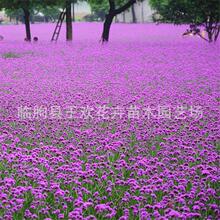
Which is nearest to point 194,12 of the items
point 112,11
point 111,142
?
point 112,11

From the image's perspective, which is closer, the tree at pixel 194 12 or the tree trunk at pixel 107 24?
the tree at pixel 194 12

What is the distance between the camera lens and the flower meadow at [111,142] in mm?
4496

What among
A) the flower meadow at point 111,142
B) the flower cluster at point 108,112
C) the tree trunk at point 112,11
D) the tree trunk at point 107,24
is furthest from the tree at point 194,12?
the flower cluster at point 108,112

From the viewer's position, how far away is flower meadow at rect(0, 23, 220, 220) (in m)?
4.50

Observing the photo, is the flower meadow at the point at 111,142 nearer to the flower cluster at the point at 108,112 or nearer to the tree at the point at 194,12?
the flower cluster at the point at 108,112

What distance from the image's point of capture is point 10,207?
14.6 ft

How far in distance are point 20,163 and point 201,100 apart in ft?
16.9

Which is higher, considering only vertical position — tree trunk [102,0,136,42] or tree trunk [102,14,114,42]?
tree trunk [102,0,136,42]

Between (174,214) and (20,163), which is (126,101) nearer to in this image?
(20,163)

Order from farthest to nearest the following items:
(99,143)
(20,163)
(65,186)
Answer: (99,143) → (20,163) → (65,186)

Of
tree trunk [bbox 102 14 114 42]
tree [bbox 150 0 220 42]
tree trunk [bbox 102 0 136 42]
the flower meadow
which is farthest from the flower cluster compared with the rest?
tree trunk [bbox 102 14 114 42]

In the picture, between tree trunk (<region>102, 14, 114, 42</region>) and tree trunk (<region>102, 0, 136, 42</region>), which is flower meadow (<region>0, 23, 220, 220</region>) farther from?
tree trunk (<region>102, 14, 114, 42</region>)

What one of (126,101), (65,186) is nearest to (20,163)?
(65,186)

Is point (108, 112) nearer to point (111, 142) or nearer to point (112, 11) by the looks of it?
point (111, 142)
